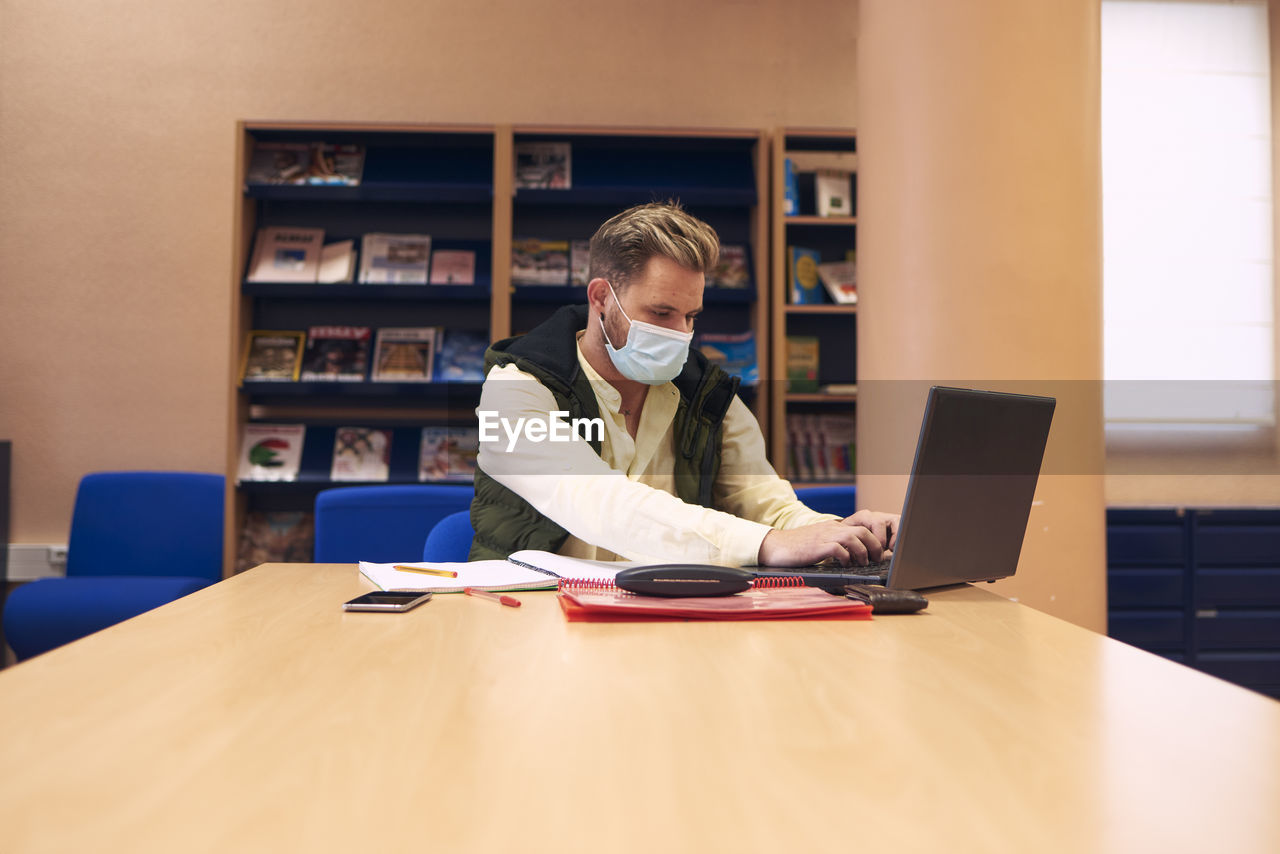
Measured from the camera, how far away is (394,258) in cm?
374

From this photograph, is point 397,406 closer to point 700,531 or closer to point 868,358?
point 868,358

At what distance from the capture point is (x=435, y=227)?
388cm

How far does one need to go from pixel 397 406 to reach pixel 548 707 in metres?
3.35

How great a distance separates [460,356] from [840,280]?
167 centimetres

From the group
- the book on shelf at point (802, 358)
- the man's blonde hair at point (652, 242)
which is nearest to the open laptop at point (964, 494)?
the man's blonde hair at point (652, 242)

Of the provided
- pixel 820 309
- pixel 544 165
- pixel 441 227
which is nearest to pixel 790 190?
pixel 820 309

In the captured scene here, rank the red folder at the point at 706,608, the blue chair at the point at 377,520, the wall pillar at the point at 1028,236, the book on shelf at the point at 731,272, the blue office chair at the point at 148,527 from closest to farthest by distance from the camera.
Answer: the red folder at the point at 706,608, the wall pillar at the point at 1028,236, the blue chair at the point at 377,520, the blue office chair at the point at 148,527, the book on shelf at the point at 731,272

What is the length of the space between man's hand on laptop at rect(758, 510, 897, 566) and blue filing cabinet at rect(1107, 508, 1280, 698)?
225 centimetres

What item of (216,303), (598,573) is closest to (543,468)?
(598,573)

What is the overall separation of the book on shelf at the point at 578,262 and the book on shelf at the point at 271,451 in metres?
1.33

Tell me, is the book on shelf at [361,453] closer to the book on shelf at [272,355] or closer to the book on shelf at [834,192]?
the book on shelf at [272,355]

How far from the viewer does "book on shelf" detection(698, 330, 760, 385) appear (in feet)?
12.1

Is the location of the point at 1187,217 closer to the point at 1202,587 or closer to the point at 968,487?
the point at 1202,587

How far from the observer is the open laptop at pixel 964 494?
3.48ft
